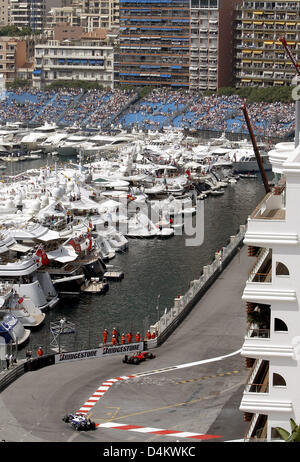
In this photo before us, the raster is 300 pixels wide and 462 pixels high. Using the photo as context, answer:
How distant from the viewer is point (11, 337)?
60.2m

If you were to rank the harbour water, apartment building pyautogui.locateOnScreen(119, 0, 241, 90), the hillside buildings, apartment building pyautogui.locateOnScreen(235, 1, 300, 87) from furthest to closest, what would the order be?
1. apartment building pyautogui.locateOnScreen(119, 0, 241, 90)
2. the hillside buildings
3. apartment building pyautogui.locateOnScreen(235, 1, 300, 87)
4. the harbour water

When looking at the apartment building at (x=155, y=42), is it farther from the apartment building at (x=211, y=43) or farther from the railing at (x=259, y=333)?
the railing at (x=259, y=333)

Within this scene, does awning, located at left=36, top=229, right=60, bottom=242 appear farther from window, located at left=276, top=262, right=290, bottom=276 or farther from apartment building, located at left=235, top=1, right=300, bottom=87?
apartment building, located at left=235, top=1, right=300, bottom=87

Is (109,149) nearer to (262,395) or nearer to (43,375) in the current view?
(43,375)

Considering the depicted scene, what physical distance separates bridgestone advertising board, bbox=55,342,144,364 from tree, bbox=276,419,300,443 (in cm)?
2137

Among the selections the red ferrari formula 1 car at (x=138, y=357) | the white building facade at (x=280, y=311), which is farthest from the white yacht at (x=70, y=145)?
the white building facade at (x=280, y=311)

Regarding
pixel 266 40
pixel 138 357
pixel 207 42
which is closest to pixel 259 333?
pixel 138 357

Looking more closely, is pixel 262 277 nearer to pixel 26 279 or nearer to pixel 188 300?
pixel 188 300

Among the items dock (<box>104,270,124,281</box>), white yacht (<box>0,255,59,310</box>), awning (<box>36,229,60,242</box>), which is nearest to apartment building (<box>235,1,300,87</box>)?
dock (<box>104,270,124,281</box>)

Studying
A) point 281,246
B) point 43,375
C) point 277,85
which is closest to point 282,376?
point 281,246

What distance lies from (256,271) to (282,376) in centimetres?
375

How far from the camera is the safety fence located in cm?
5372

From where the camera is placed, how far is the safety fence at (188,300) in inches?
2115

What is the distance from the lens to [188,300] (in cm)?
5912
